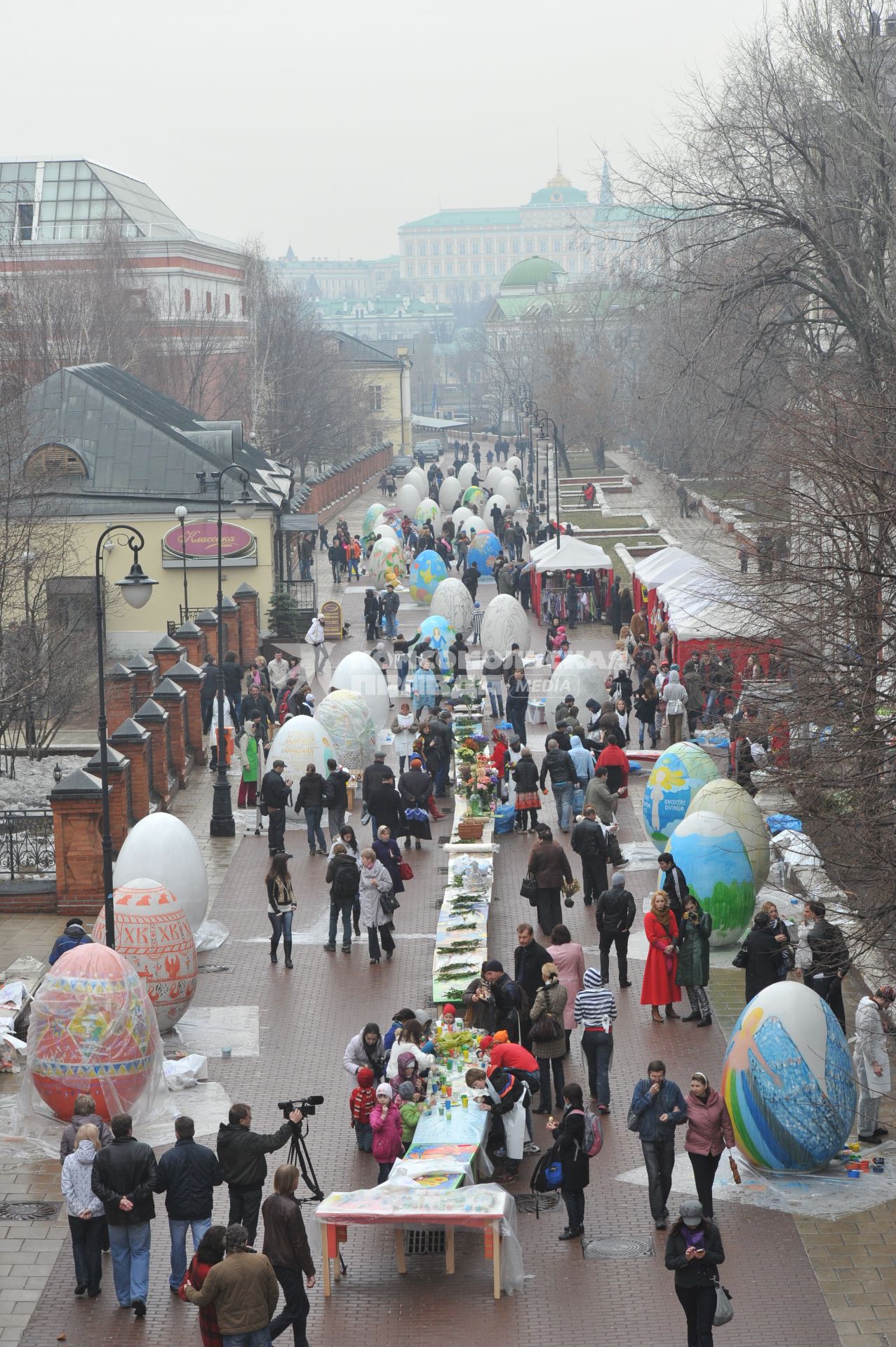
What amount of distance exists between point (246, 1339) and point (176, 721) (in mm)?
19212

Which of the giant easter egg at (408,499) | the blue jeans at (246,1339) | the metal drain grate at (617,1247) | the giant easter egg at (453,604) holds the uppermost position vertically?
the giant easter egg at (408,499)

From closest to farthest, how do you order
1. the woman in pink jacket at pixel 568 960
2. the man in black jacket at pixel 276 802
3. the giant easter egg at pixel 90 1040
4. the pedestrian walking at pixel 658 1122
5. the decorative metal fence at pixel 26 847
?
the pedestrian walking at pixel 658 1122 < the giant easter egg at pixel 90 1040 < the woman in pink jacket at pixel 568 960 < the decorative metal fence at pixel 26 847 < the man in black jacket at pixel 276 802

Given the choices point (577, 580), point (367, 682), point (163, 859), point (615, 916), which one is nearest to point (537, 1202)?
point (615, 916)

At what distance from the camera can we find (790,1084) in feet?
44.5

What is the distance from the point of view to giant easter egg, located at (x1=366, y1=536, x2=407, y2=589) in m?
52.0

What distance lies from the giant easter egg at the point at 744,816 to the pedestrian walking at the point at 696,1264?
A: 28.6ft

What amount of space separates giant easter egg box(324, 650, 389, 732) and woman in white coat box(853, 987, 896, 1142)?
17198 mm

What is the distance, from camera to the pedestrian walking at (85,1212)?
1215 cm

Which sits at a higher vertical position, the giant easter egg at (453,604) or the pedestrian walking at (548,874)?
the giant easter egg at (453,604)

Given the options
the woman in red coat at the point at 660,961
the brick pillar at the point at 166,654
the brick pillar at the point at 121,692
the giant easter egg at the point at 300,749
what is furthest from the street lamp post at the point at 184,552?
the woman in red coat at the point at 660,961

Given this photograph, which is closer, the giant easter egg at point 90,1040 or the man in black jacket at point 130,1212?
the man in black jacket at point 130,1212

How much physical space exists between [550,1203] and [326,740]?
13.3 m

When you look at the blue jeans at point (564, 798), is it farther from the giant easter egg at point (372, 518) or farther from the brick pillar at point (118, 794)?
the giant easter egg at point (372, 518)

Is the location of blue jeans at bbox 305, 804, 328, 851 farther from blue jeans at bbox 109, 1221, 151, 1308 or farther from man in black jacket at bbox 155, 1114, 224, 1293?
blue jeans at bbox 109, 1221, 151, 1308
